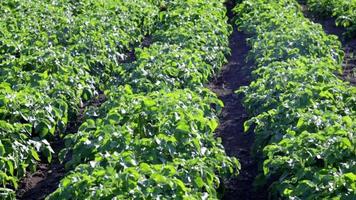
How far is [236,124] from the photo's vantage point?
7.67m

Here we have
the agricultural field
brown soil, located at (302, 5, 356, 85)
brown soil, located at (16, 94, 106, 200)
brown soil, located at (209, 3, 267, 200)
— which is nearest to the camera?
the agricultural field

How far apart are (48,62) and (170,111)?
2294mm

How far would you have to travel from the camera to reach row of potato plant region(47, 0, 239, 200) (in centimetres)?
425

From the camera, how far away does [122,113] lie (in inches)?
221

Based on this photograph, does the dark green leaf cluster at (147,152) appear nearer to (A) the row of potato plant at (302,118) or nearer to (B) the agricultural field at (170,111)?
(B) the agricultural field at (170,111)

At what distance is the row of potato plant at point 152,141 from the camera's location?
4246 mm

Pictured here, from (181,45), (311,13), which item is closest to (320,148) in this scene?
(181,45)

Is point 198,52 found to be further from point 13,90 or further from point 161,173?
point 161,173

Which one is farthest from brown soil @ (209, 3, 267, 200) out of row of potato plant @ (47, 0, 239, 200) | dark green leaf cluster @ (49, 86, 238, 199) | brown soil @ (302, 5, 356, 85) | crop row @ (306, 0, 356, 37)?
crop row @ (306, 0, 356, 37)

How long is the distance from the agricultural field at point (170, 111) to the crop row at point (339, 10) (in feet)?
4.45

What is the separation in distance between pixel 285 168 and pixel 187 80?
224 cm

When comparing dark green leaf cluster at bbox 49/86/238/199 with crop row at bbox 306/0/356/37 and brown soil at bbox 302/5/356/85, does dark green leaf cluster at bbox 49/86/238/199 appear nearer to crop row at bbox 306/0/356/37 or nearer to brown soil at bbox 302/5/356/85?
brown soil at bbox 302/5/356/85

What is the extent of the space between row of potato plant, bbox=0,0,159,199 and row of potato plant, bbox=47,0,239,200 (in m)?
0.42

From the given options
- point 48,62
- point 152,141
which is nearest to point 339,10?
point 48,62
